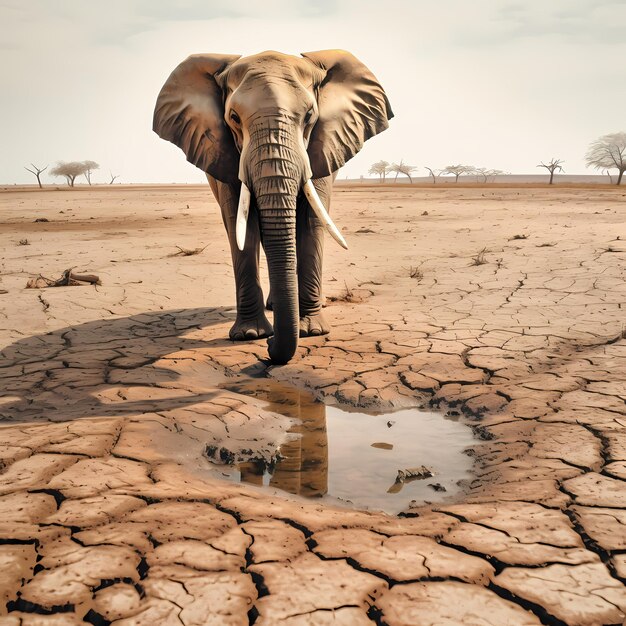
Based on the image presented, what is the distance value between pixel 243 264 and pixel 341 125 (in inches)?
48.3

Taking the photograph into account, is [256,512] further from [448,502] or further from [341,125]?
[341,125]

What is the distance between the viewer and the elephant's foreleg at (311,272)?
5000mm

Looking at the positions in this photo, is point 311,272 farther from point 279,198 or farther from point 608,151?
point 608,151

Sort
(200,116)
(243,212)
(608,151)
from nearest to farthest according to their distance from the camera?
(243,212), (200,116), (608,151)

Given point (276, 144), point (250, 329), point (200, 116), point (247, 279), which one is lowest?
point (250, 329)

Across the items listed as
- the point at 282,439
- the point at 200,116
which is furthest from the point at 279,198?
the point at 282,439

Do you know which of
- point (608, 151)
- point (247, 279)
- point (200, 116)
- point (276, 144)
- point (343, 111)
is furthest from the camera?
point (608, 151)

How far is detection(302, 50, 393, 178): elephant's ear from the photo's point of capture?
466 cm

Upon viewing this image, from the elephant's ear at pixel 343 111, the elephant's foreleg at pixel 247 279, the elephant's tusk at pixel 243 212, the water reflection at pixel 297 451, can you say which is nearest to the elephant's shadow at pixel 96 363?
the elephant's foreleg at pixel 247 279

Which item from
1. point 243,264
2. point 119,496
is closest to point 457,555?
point 119,496

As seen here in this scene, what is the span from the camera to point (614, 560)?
213cm

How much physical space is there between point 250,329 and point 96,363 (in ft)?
3.80

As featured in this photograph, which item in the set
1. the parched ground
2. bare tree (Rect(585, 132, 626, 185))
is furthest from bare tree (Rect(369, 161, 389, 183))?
the parched ground

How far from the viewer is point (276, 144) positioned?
3971 millimetres
